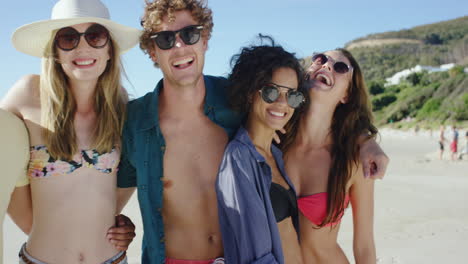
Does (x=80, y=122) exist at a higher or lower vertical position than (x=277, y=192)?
higher

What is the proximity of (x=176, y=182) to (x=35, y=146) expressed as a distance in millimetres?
1010

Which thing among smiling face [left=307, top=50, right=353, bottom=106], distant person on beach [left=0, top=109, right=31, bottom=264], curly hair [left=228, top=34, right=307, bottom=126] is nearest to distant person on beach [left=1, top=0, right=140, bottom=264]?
distant person on beach [left=0, top=109, right=31, bottom=264]

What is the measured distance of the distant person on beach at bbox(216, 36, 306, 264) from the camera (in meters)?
2.44

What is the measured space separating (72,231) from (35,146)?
64cm

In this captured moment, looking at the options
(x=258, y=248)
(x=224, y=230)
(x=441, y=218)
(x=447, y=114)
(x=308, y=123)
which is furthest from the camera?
(x=447, y=114)

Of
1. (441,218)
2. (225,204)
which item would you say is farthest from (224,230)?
(441,218)

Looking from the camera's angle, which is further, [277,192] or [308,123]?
[308,123]

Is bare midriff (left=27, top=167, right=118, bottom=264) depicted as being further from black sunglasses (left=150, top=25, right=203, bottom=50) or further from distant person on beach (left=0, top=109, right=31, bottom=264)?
black sunglasses (left=150, top=25, right=203, bottom=50)

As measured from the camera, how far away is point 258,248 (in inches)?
94.3

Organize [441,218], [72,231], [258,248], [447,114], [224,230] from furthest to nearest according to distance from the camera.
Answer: [447,114]
[441,218]
[72,231]
[224,230]
[258,248]

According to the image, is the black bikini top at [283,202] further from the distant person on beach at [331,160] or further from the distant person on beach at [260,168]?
the distant person on beach at [331,160]

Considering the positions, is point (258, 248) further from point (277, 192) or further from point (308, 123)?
point (308, 123)

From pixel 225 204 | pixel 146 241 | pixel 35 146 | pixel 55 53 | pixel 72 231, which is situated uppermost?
pixel 55 53

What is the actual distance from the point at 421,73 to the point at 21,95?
52960 millimetres
